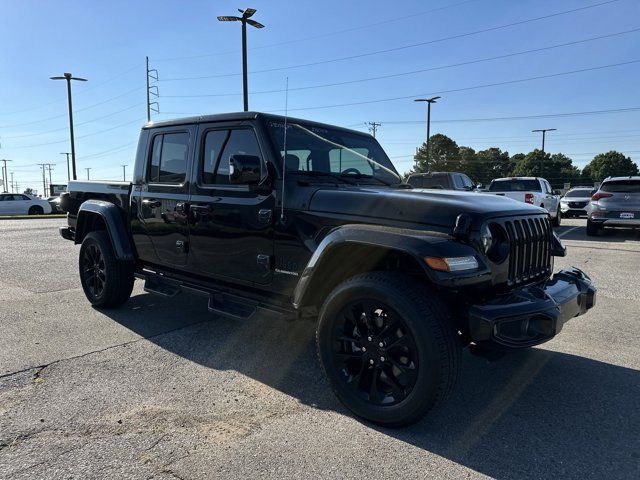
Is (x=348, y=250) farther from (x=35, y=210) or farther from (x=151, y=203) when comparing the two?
(x=35, y=210)

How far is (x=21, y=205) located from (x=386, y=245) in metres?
28.2

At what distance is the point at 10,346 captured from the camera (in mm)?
4160

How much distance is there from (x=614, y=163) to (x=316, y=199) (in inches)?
3951

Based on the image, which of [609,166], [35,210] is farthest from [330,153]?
[609,166]

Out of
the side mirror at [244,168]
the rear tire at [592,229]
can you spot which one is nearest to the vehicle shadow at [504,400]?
the side mirror at [244,168]

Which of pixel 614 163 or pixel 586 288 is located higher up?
pixel 614 163

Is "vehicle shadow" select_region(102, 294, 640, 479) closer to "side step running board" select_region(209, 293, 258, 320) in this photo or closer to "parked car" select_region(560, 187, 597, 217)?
"side step running board" select_region(209, 293, 258, 320)

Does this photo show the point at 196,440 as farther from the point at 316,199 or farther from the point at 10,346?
the point at 10,346

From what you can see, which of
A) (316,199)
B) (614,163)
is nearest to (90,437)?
(316,199)

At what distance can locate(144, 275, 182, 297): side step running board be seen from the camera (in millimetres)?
4484

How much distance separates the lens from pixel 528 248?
322 centimetres

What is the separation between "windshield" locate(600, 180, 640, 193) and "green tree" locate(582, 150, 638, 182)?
83.4m

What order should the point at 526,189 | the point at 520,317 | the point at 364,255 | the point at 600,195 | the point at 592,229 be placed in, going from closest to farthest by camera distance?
the point at 520,317 → the point at 364,255 → the point at 600,195 → the point at 592,229 → the point at 526,189

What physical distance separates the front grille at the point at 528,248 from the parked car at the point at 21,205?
2827 centimetres
